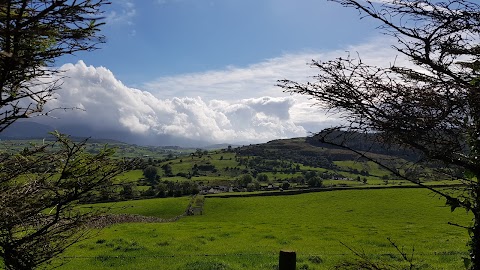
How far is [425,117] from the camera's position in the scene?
13.3ft

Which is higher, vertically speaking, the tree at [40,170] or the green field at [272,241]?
the tree at [40,170]

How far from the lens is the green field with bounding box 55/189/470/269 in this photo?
1881cm

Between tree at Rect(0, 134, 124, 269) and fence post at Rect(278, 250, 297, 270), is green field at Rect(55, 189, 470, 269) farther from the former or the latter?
fence post at Rect(278, 250, 297, 270)

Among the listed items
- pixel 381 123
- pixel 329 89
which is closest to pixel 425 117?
pixel 381 123

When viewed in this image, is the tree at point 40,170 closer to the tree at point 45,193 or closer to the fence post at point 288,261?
the tree at point 45,193

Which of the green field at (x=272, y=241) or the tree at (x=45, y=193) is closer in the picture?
the tree at (x=45, y=193)

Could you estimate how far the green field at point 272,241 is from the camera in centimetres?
1881

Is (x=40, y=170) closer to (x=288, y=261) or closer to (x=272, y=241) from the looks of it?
(x=288, y=261)

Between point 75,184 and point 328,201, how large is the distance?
77220 millimetres

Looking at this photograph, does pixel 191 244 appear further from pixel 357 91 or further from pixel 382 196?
pixel 382 196

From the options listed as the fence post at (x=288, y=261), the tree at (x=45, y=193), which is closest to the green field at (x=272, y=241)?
the tree at (x=45, y=193)

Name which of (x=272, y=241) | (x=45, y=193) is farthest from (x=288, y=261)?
(x=272, y=241)

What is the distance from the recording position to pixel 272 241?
95.7 feet

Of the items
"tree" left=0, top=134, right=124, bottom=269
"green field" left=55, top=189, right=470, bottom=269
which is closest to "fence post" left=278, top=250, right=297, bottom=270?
"green field" left=55, top=189, right=470, bottom=269
